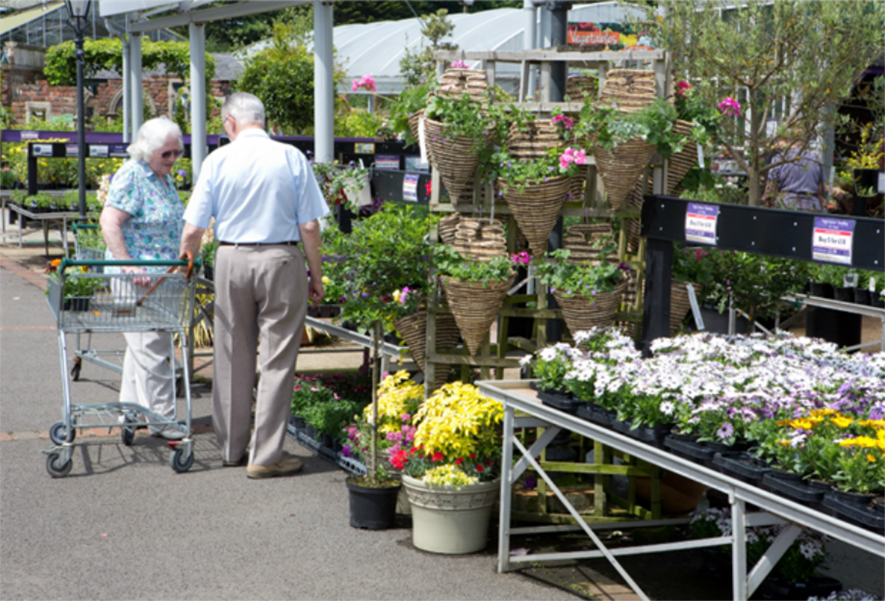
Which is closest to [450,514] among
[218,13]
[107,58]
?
[218,13]

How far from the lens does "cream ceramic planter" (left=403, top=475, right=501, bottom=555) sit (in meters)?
4.02

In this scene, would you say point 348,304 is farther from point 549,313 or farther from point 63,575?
point 63,575

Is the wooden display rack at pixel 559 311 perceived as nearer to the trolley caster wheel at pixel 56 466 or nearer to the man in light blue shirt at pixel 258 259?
the man in light blue shirt at pixel 258 259

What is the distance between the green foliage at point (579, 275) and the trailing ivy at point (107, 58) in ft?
84.1

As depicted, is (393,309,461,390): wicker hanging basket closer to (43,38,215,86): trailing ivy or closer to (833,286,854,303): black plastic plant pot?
(833,286,854,303): black plastic plant pot

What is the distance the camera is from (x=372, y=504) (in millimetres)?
4281

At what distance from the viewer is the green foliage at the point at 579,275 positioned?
14.0 ft

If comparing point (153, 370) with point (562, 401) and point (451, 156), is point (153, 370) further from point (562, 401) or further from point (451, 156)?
point (562, 401)

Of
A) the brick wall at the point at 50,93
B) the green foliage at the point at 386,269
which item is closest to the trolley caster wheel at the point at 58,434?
the green foliage at the point at 386,269

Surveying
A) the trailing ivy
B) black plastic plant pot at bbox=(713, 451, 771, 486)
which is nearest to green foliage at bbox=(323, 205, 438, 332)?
black plastic plant pot at bbox=(713, 451, 771, 486)

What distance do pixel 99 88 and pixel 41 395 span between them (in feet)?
112

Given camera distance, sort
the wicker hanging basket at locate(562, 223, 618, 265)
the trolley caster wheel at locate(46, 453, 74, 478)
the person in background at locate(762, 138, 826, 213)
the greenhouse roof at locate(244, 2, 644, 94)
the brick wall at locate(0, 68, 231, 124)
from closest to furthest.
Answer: the wicker hanging basket at locate(562, 223, 618, 265)
the trolley caster wheel at locate(46, 453, 74, 478)
the person in background at locate(762, 138, 826, 213)
the greenhouse roof at locate(244, 2, 644, 94)
the brick wall at locate(0, 68, 231, 124)

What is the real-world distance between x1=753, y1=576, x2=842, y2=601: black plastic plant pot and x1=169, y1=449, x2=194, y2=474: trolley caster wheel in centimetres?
275

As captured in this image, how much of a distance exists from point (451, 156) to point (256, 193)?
100 cm
